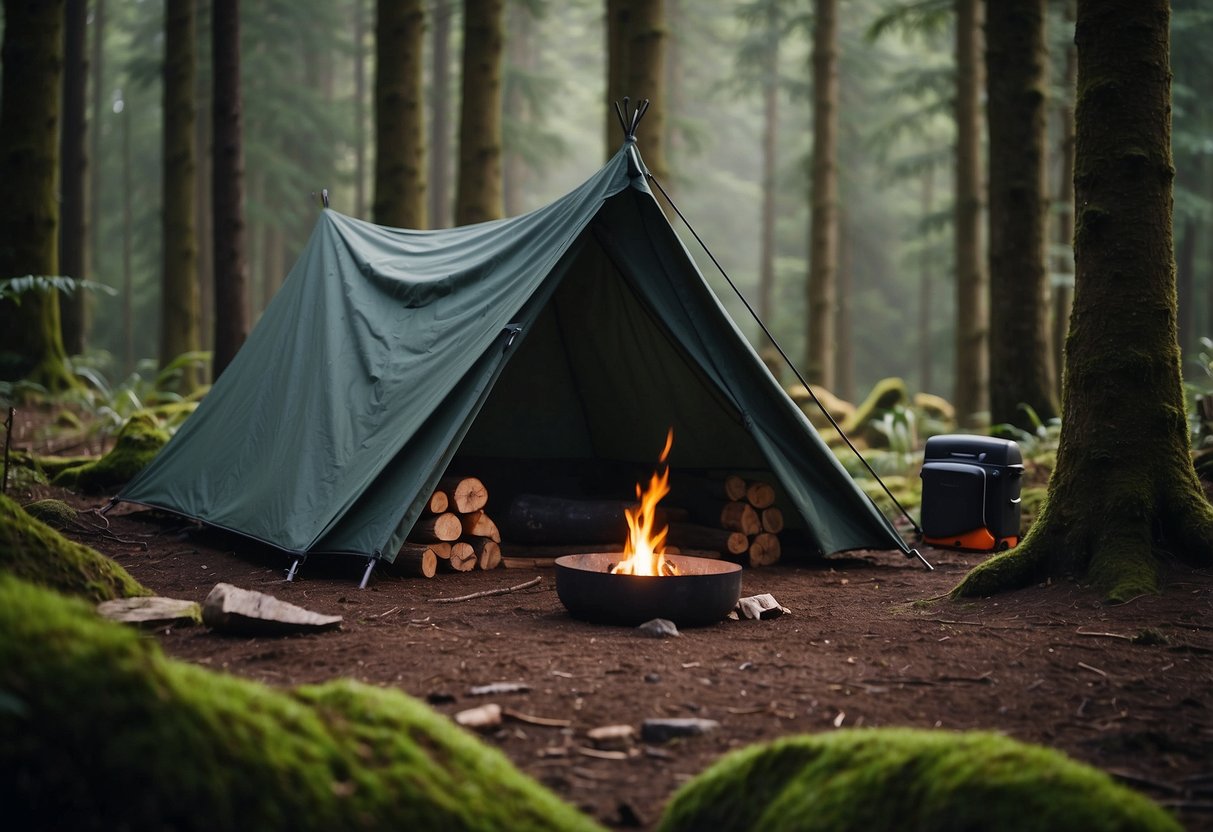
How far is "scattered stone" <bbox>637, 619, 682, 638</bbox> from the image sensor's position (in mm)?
4188

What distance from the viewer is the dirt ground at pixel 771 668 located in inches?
108

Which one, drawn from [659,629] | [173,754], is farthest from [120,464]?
[173,754]

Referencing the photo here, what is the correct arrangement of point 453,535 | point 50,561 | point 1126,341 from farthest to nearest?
point 453,535 → point 1126,341 → point 50,561

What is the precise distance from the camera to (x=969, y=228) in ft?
40.3

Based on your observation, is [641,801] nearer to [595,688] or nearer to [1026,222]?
[595,688]

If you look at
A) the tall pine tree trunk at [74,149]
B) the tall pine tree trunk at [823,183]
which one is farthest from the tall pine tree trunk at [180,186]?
the tall pine tree trunk at [823,183]

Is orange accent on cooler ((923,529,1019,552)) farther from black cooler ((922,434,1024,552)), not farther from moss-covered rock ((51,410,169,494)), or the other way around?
moss-covered rock ((51,410,169,494))

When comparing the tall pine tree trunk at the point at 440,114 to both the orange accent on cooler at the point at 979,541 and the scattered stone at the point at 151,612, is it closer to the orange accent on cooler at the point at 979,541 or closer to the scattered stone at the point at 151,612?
the orange accent on cooler at the point at 979,541

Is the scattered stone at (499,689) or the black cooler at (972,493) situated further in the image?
the black cooler at (972,493)

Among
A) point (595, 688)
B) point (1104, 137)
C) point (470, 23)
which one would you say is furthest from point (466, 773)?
point (470, 23)

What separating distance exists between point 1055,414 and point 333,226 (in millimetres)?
6091

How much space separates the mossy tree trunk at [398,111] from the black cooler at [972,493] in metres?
5.12

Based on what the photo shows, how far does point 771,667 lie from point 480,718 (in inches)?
47.4

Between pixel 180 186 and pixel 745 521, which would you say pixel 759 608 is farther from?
pixel 180 186
